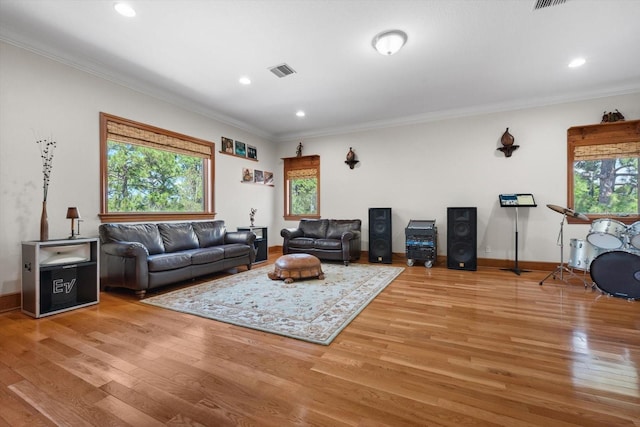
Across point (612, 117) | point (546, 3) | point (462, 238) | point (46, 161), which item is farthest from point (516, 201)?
point (46, 161)

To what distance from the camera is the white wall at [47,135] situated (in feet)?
9.21

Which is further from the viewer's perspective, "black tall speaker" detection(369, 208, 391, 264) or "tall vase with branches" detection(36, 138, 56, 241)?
"black tall speaker" detection(369, 208, 391, 264)

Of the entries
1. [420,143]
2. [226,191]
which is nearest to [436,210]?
[420,143]

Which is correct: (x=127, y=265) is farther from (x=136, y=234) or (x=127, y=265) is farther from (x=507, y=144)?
(x=507, y=144)

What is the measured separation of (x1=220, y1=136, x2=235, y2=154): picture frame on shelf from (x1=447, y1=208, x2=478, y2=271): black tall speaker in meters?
4.36

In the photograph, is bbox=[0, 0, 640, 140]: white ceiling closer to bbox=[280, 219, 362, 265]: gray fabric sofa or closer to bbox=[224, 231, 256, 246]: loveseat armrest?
bbox=[224, 231, 256, 246]: loveseat armrest

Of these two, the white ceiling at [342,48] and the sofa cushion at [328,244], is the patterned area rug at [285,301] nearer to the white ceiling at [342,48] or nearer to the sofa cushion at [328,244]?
the sofa cushion at [328,244]

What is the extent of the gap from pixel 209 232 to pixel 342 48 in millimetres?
3493

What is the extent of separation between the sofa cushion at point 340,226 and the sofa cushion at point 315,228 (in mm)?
117

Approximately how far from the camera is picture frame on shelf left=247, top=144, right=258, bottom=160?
6043 millimetres

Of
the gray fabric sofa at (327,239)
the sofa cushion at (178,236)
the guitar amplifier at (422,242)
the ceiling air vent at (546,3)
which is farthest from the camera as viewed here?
the gray fabric sofa at (327,239)

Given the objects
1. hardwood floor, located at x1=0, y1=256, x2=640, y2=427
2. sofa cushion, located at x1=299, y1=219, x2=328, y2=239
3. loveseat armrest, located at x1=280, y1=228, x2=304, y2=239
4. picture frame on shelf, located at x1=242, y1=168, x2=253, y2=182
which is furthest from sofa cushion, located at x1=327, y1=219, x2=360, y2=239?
hardwood floor, located at x1=0, y1=256, x2=640, y2=427

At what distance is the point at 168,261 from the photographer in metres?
3.43

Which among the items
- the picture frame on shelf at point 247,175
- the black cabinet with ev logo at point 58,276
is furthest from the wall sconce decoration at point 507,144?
the black cabinet with ev logo at point 58,276
